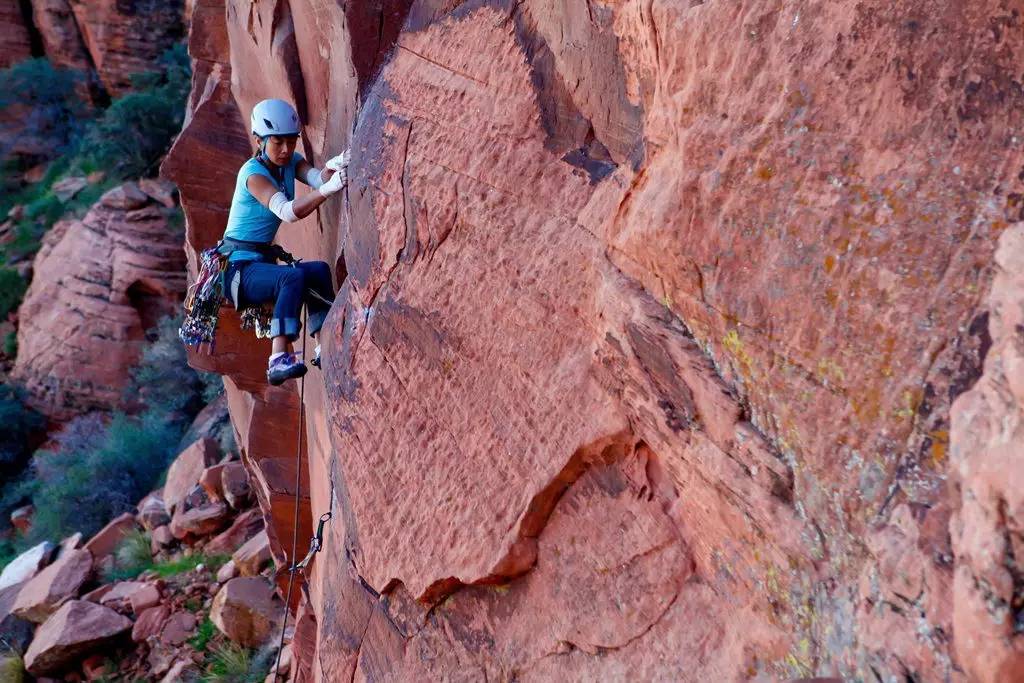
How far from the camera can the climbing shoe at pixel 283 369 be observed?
4.66 meters

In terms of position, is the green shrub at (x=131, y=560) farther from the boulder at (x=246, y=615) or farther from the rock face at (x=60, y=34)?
the rock face at (x=60, y=34)

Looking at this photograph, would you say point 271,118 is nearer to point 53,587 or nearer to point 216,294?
point 216,294

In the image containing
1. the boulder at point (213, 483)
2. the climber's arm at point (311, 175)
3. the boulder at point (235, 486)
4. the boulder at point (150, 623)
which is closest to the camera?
the climber's arm at point (311, 175)

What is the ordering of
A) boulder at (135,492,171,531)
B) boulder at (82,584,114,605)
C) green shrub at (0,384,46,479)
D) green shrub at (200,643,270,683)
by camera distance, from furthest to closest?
green shrub at (0,384,46,479) → boulder at (135,492,171,531) → boulder at (82,584,114,605) → green shrub at (200,643,270,683)

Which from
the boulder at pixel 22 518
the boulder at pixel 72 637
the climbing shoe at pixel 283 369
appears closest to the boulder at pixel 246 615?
the boulder at pixel 72 637

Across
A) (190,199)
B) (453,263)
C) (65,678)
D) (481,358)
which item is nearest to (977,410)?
(481,358)

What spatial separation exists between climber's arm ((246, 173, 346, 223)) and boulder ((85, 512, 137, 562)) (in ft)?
21.6

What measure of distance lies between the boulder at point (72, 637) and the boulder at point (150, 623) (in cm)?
13

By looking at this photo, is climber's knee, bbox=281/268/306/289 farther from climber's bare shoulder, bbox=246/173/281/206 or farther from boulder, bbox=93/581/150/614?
boulder, bbox=93/581/150/614

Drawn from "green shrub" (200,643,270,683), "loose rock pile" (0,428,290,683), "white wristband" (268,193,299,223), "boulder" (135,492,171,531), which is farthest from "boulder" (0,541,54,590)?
"white wristband" (268,193,299,223)

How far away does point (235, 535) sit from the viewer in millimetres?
8977

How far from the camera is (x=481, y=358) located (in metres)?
3.42

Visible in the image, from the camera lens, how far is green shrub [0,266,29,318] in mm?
15945

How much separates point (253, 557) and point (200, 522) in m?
1.36
